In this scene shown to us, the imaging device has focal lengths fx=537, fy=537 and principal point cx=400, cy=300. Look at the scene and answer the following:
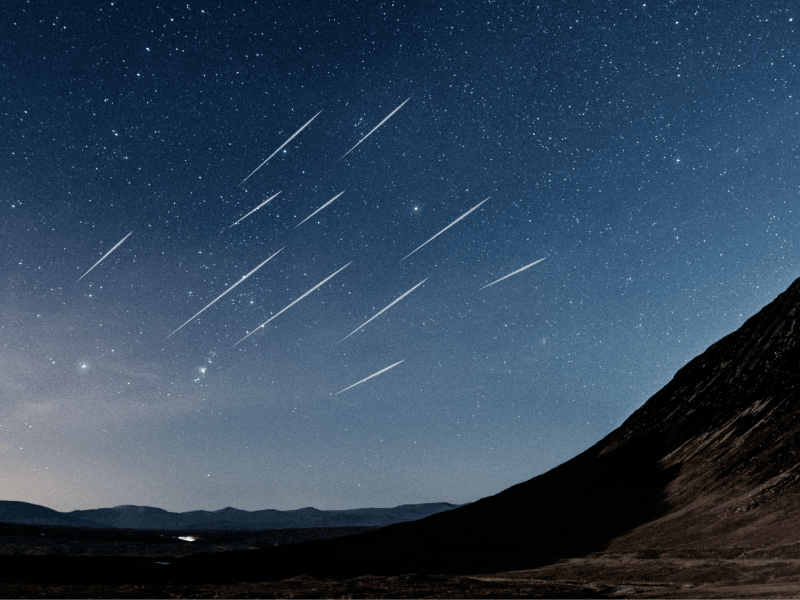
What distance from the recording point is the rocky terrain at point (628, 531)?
25.3m

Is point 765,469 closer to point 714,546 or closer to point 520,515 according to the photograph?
point 714,546

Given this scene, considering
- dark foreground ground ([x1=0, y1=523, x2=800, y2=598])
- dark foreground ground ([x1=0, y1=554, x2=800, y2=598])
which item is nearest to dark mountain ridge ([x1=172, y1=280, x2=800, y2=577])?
dark foreground ground ([x1=0, y1=523, x2=800, y2=598])

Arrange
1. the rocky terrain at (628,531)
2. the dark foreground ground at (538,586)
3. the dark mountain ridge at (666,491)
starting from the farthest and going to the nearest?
the dark mountain ridge at (666,491)
the rocky terrain at (628,531)
the dark foreground ground at (538,586)

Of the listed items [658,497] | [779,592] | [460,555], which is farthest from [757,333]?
[779,592]

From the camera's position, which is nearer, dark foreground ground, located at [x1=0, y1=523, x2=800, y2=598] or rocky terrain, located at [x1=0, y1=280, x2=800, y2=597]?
dark foreground ground, located at [x1=0, y1=523, x2=800, y2=598]

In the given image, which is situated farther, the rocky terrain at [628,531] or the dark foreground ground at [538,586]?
the rocky terrain at [628,531]

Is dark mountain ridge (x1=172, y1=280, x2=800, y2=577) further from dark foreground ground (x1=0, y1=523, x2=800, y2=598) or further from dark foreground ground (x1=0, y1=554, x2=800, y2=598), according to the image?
dark foreground ground (x1=0, y1=554, x2=800, y2=598)

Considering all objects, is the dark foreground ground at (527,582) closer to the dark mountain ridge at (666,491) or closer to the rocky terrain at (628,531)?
the rocky terrain at (628,531)

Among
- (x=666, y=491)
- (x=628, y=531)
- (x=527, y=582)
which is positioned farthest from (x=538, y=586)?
(x=666, y=491)

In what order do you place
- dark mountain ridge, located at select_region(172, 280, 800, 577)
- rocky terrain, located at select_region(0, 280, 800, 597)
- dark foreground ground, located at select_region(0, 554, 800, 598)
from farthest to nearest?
dark mountain ridge, located at select_region(172, 280, 800, 577) → rocky terrain, located at select_region(0, 280, 800, 597) → dark foreground ground, located at select_region(0, 554, 800, 598)

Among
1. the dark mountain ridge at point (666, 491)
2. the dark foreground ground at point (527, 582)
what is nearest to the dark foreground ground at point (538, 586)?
the dark foreground ground at point (527, 582)

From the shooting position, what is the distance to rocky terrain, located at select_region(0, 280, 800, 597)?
83.1 ft

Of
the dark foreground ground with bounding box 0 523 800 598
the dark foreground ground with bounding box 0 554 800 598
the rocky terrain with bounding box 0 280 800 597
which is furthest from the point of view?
the rocky terrain with bounding box 0 280 800 597

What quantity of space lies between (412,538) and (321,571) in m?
32.4
